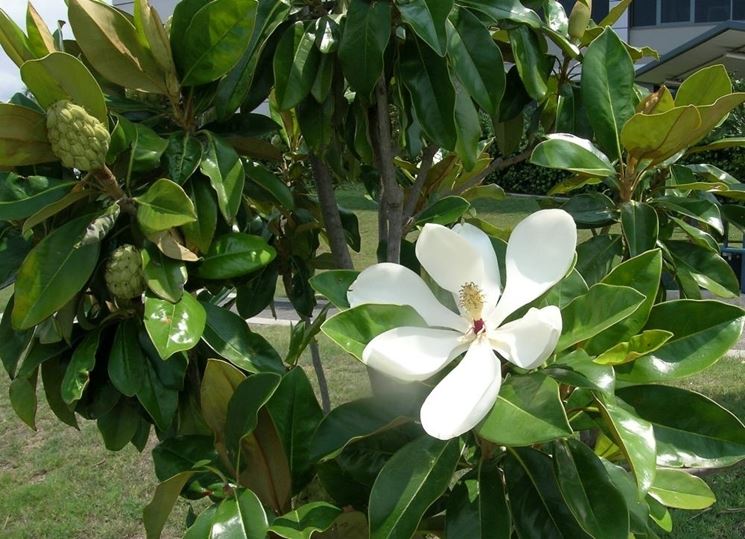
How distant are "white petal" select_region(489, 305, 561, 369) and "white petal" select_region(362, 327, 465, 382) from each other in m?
0.08

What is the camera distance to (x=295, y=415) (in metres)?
1.39

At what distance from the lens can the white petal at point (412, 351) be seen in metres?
1.04

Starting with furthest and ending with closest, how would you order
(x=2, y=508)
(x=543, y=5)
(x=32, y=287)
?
→ 1. (x=2, y=508)
2. (x=543, y=5)
3. (x=32, y=287)

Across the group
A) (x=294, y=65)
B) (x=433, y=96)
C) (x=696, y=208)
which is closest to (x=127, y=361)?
(x=294, y=65)

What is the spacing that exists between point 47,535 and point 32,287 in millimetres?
2996

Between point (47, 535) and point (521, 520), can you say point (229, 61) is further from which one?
point (47, 535)

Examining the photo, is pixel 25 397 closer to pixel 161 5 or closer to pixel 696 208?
pixel 696 208

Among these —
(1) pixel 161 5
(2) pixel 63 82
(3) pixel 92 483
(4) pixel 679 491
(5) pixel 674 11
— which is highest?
(2) pixel 63 82

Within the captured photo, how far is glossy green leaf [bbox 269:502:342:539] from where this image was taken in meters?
1.22

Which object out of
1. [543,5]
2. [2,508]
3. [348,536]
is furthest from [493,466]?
[2,508]

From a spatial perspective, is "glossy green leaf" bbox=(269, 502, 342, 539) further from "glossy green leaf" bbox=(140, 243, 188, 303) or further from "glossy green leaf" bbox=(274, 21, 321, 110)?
"glossy green leaf" bbox=(274, 21, 321, 110)

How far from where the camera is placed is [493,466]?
129 centimetres

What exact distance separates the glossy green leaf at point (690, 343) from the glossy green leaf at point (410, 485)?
307mm

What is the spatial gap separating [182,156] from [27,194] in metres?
0.26
